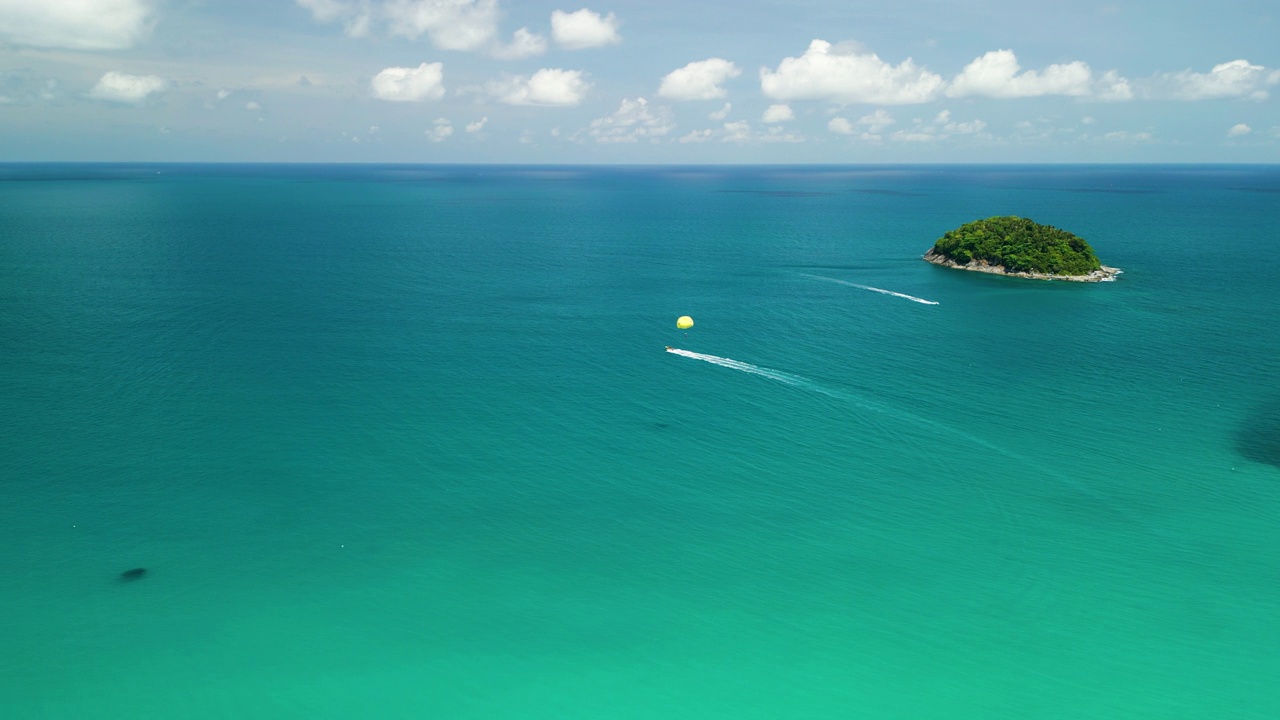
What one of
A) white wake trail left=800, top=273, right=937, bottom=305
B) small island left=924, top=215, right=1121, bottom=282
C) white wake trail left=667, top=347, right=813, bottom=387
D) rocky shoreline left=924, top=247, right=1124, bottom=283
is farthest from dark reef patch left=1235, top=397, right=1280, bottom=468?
small island left=924, top=215, right=1121, bottom=282

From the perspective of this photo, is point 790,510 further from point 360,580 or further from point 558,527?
point 360,580

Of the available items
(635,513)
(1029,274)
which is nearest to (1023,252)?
(1029,274)

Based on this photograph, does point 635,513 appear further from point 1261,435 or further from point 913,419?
point 1261,435

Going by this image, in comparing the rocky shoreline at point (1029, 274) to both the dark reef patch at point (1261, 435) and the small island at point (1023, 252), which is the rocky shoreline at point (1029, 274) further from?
the dark reef patch at point (1261, 435)

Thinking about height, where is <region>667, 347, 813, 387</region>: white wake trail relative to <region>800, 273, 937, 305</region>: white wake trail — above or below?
below

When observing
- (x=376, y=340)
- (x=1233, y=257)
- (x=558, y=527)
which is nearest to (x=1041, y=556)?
(x=558, y=527)

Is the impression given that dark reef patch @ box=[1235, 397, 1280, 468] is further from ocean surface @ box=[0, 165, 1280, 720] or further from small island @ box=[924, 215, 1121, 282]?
small island @ box=[924, 215, 1121, 282]
